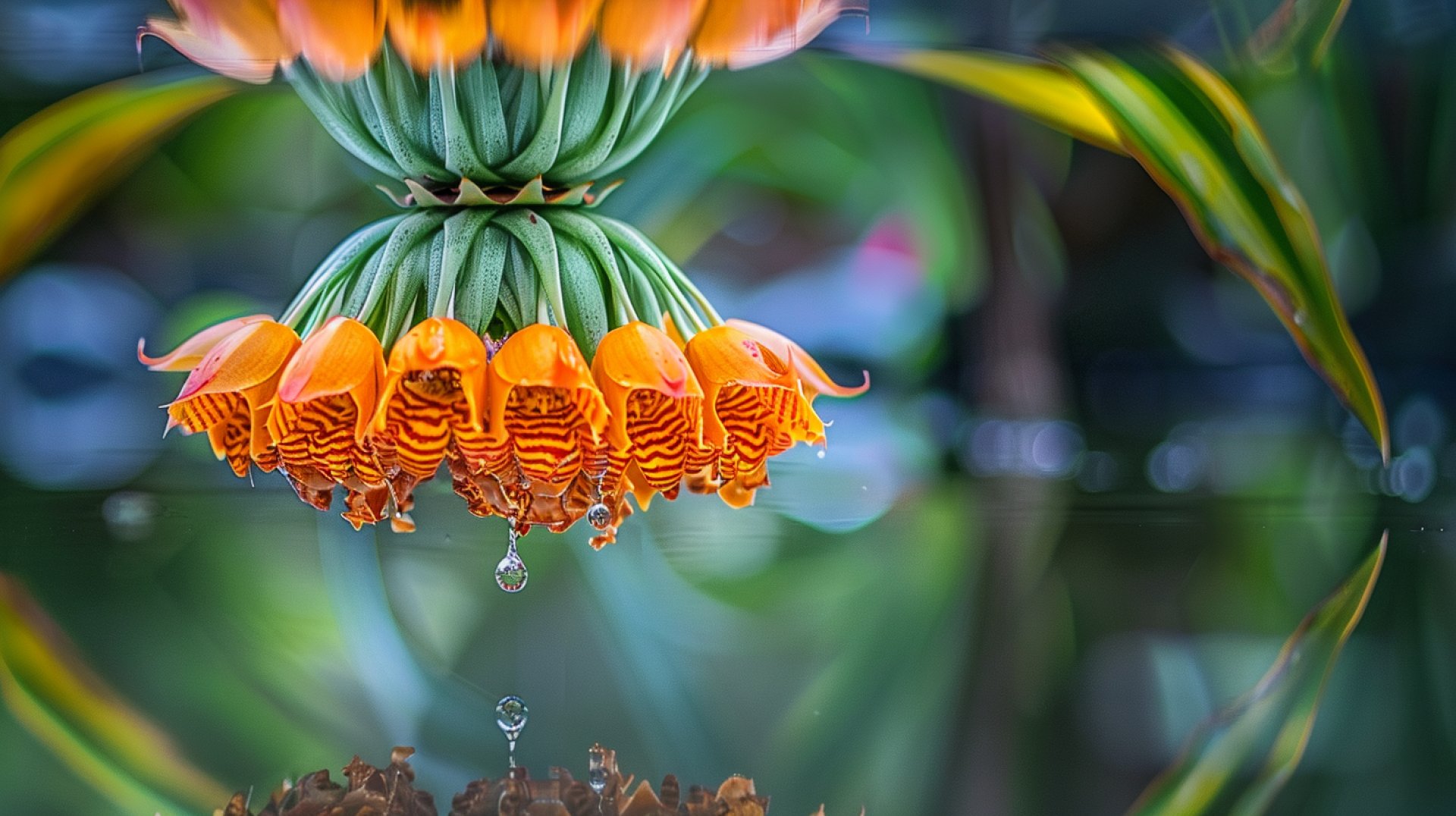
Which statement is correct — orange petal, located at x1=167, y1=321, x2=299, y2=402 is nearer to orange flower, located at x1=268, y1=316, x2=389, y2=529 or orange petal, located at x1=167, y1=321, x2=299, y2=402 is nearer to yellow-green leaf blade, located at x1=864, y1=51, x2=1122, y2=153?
orange flower, located at x1=268, y1=316, x2=389, y2=529

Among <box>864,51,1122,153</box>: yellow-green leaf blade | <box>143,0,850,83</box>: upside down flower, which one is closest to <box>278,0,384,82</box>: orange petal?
<box>143,0,850,83</box>: upside down flower

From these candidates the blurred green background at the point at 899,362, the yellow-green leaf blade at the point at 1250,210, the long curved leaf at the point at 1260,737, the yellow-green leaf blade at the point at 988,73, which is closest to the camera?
the long curved leaf at the point at 1260,737

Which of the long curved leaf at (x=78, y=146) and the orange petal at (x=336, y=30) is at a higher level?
the long curved leaf at (x=78, y=146)

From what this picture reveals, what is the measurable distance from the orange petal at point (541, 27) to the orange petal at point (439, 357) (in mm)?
82

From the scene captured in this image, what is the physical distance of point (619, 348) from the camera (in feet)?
0.83

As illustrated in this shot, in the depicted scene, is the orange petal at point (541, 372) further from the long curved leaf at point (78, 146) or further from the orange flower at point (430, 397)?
the long curved leaf at point (78, 146)

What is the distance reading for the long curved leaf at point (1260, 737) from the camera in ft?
0.73

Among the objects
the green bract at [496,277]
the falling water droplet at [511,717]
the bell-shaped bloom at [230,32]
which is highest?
the bell-shaped bloom at [230,32]

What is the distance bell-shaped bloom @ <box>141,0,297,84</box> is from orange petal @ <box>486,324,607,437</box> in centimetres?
12

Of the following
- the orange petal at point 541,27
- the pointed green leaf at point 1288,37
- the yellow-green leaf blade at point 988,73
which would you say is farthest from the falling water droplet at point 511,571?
the pointed green leaf at point 1288,37

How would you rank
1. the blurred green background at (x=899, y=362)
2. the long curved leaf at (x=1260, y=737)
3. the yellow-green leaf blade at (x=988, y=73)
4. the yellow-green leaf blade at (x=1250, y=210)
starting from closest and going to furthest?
the long curved leaf at (x=1260, y=737) → the yellow-green leaf blade at (x=1250, y=210) → the blurred green background at (x=899, y=362) → the yellow-green leaf blade at (x=988, y=73)

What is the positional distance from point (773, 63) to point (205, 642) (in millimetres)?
701

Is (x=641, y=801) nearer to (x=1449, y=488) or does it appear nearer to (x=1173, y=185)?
(x=1173, y=185)

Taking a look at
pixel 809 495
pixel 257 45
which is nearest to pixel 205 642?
pixel 257 45
